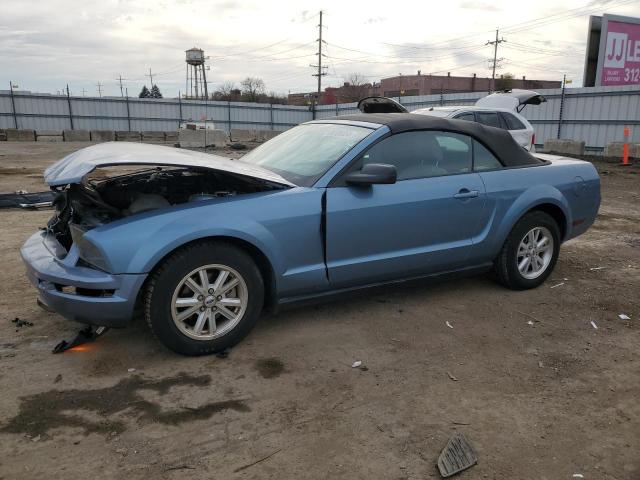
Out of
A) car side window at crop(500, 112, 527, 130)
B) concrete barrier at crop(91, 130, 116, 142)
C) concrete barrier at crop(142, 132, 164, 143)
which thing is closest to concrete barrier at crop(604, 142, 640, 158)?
car side window at crop(500, 112, 527, 130)

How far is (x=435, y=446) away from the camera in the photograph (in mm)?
2592

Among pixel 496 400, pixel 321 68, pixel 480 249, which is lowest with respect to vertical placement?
pixel 496 400

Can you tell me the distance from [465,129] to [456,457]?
113 inches

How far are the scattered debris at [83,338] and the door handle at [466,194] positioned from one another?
2817 millimetres

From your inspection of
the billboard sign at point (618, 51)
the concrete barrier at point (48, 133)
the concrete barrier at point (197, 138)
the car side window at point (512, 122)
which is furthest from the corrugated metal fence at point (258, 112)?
the car side window at point (512, 122)

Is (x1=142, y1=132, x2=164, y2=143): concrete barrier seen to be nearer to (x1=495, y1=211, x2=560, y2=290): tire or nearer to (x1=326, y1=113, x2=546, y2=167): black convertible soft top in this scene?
(x1=326, y1=113, x2=546, y2=167): black convertible soft top

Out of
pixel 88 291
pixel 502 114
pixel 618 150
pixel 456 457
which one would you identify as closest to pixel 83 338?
pixel 88 291

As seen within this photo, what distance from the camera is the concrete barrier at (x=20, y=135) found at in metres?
29.5

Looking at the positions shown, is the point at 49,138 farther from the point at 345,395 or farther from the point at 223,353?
the point at 345,395

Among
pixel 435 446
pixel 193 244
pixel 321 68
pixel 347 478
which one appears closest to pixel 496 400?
pixel 435 446

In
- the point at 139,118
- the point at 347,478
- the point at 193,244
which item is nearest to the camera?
the point at 347,478

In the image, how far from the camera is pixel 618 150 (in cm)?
1836

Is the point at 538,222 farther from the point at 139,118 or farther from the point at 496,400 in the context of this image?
the point at 139,118

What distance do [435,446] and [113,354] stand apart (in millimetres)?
2157
